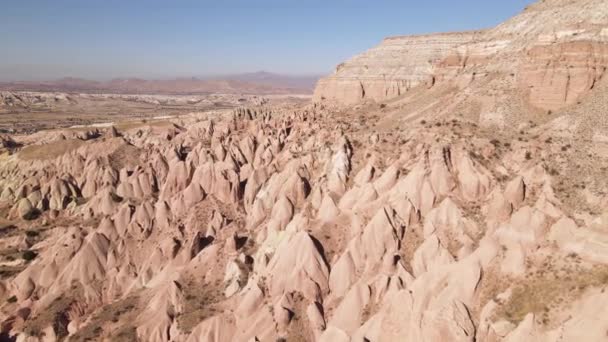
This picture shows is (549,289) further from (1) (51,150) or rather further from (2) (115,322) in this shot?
(1) (51,150)

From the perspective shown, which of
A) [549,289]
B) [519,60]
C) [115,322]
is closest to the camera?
[549,289]

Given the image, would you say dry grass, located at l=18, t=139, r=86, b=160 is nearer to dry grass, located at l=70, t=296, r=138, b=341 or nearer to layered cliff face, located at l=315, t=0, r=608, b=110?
layered cliff face, located at l=315, t=0, r=608, b=110

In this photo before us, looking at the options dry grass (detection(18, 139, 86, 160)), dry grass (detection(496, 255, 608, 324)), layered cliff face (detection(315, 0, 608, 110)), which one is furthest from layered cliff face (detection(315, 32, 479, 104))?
dry grass (detection(18, 139, 86, 160))

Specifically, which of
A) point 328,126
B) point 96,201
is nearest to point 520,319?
point 328,126

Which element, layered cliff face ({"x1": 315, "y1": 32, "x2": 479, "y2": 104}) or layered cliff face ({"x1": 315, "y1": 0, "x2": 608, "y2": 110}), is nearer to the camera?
layered cliff face ({"x1": 315, "y1": 0, "x2": 608, "y2": 110})

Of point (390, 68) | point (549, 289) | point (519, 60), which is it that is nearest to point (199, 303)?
point (549, 289)
